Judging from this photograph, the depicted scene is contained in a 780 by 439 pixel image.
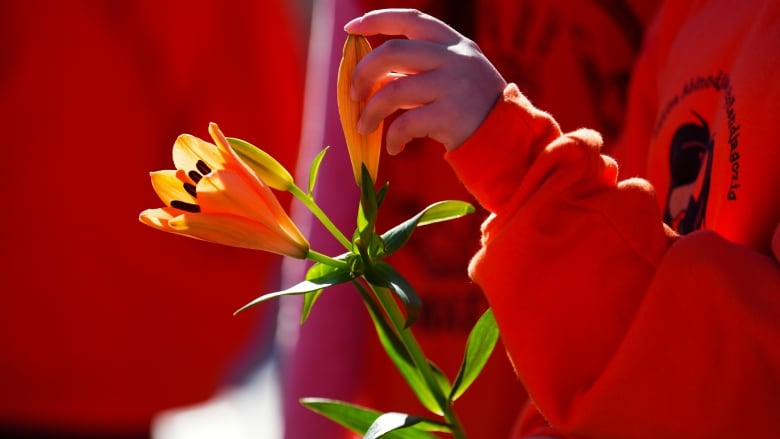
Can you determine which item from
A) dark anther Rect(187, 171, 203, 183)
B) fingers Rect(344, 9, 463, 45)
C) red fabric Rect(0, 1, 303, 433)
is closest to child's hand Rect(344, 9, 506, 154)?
fingers Rect(344, 9, 463, 45)

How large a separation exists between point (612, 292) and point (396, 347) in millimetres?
166

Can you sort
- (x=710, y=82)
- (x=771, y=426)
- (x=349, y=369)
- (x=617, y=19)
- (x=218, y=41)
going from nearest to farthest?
(x=771, y=426) → (x=710, y=82) → (x=617, y=19) → (x=349, y=369) → (x=218, y=41)

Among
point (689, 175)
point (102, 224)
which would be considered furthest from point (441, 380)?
point (102, 224)

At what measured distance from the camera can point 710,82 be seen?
1091 mm

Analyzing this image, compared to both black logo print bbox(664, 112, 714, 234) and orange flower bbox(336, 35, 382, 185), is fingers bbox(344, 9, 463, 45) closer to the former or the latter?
orange flower bbox(336, 35, 382, 185)

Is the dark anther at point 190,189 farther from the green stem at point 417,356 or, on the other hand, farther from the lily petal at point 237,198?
the green stem at point 417,356

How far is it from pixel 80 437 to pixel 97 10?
0.71 metres

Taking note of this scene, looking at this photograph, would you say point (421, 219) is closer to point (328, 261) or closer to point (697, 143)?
point (328, 261)

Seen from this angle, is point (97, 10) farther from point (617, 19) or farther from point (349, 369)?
point (617, 19)

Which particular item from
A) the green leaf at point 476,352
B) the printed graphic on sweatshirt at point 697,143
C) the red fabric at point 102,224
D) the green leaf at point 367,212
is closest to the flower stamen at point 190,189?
the green leaf at point 367,212

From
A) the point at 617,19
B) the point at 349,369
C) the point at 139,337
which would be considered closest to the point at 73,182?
the point at 139,337

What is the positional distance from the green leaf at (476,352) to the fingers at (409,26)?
189 mm

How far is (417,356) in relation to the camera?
2.63 feet

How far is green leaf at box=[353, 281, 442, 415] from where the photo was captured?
0.79m
